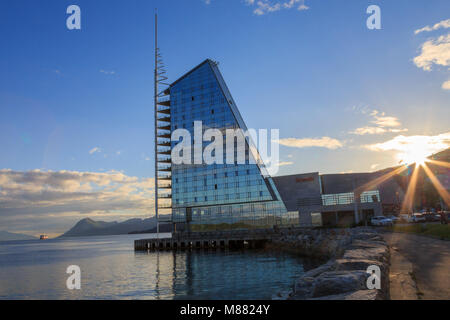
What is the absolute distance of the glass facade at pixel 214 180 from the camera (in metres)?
85.8

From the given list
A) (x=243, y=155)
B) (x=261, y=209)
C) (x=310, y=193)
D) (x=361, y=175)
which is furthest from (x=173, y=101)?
(x=361, y=175)

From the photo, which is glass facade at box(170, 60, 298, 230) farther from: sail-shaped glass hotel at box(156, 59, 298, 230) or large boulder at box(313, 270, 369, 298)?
large boulder at box(313, 270, 369, 298)

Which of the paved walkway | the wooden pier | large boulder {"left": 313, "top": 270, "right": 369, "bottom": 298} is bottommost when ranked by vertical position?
the wooden pier

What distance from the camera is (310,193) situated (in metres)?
90.4

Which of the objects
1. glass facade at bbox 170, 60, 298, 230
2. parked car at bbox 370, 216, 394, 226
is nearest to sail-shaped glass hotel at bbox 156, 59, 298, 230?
glass facade at bbox 170, 60, 298, 230

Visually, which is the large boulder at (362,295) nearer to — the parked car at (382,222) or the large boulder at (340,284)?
the large boulder at (340,284)

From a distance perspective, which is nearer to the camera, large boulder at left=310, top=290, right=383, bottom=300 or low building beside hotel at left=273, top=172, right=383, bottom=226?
large boulder at left=310, top=290, right=383, bottom=300

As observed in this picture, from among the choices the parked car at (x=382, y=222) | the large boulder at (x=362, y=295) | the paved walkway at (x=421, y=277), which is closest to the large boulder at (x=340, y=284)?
the large boulder at (x=362, y=295)

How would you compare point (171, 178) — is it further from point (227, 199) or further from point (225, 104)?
point (225, 104)

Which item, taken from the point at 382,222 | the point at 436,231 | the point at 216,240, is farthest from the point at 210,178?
the point at 436,231

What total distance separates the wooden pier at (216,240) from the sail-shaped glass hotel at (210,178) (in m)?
10.5

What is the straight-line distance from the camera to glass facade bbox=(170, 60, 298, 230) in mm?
85750

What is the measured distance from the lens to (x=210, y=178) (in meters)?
90.8
